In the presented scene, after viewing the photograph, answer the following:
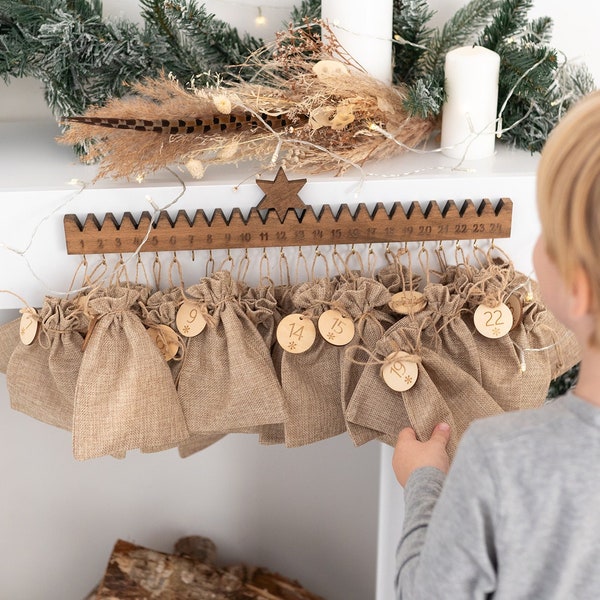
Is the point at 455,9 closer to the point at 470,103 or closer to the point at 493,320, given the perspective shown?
the point at 470,103

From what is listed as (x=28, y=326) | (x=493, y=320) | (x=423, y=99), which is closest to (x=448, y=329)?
(x=493, y=320)

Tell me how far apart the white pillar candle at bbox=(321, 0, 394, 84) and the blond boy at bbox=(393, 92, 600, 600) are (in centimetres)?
37

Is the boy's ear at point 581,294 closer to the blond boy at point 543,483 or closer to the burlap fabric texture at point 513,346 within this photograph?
the blond boy at point 543,483

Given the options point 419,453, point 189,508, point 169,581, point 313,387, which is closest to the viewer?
point 419,453

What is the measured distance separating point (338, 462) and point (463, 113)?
751 millimetres

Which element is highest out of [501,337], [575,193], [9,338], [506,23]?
[506,23]

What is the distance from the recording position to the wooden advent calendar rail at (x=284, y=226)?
796mm

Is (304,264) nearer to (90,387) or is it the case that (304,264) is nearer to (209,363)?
(209,363)

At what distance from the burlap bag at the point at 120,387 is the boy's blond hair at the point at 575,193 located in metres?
0.48

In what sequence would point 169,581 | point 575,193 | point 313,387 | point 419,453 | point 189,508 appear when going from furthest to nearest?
point 189,508, point 169,581, point 313,387, point 419,453, point 575,193

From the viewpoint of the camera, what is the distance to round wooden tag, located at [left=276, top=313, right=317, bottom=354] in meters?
0.83

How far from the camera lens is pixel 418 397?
80cm

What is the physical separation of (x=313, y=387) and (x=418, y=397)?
0.13 metres

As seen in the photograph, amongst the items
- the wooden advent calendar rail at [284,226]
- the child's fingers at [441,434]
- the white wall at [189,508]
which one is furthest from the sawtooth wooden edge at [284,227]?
the white wall at [189,508]
